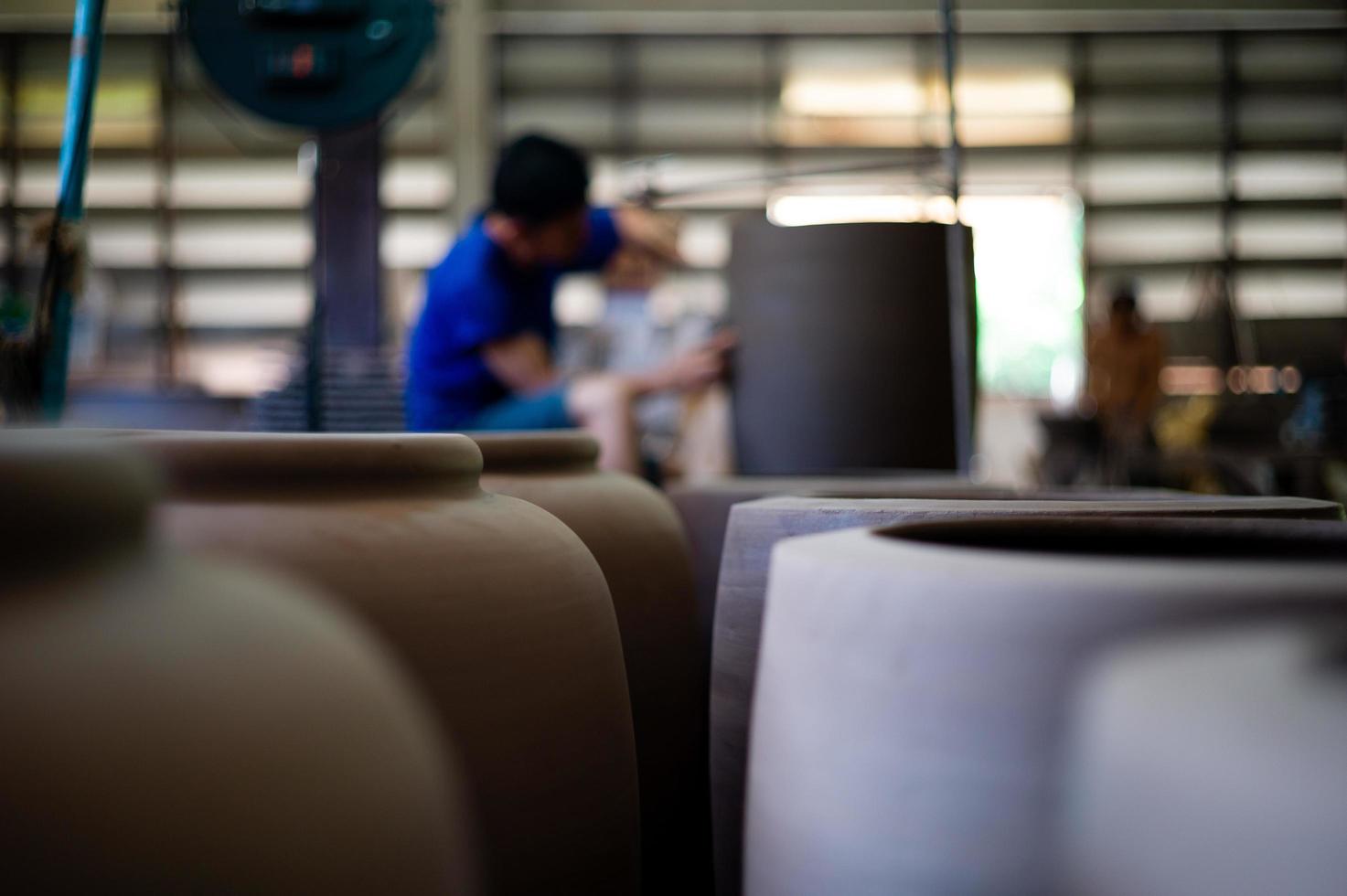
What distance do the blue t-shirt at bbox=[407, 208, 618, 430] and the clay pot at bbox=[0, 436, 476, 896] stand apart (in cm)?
192

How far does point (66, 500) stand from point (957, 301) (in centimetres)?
150

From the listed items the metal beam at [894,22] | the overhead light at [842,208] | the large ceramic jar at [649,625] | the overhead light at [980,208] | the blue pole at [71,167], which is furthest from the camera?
the overhead light at [842,208]

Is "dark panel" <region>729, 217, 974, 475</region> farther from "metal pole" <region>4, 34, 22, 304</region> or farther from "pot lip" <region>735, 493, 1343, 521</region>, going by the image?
"metal pole" <region>4, 34, 22, 304</region>

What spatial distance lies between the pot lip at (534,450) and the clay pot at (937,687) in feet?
1.15

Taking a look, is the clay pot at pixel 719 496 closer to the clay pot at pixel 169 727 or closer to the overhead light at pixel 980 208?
the clay pot at pixel 169 727

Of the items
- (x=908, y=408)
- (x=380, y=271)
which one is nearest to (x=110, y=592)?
(x=908, y=408)

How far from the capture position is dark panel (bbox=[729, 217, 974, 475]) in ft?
5.74

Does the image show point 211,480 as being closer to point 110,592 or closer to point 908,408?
point 110,592

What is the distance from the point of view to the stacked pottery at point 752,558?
1.80ft

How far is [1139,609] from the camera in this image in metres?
0.32

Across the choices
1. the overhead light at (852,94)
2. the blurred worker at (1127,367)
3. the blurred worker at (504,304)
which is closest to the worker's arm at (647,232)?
the blurred worker at (504,304)

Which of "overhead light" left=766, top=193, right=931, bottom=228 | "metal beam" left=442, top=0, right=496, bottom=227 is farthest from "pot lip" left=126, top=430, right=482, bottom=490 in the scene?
"overhead light" left=766, top=193, right=931, bottom=228

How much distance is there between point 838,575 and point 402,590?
17 centimetres

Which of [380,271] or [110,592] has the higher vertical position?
[380,271]
